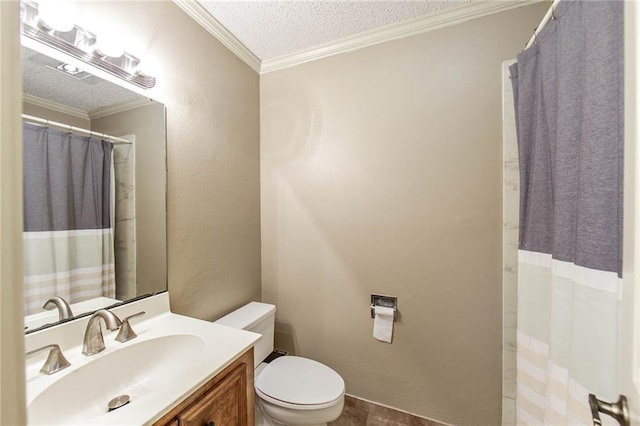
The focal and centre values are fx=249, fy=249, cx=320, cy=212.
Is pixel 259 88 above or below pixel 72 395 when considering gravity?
above

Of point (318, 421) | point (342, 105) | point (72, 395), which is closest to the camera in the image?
point (72, 395)

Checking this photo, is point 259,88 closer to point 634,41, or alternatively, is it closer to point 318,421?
point 634,41

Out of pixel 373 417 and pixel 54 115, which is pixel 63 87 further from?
pixel 373 417

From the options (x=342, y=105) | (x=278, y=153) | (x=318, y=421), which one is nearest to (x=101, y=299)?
(x=318, y=421)

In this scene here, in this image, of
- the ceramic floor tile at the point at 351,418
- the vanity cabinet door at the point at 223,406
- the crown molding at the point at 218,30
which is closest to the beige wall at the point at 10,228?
the vanity cabinet door at the point at 223,406

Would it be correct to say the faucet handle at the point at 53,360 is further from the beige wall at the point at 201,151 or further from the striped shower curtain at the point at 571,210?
the striped shower curtain at the point at 571,210

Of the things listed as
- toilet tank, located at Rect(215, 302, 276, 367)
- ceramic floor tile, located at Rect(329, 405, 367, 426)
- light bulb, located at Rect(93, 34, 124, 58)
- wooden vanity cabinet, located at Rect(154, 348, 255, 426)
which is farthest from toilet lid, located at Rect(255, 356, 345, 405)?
light bulb, located at Rect(93, 34, 124, 58)

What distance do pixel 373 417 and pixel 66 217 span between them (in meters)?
1.90

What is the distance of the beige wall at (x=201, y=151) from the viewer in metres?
1.18

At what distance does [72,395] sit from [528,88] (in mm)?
1991

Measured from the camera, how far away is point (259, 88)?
1904 millimetres

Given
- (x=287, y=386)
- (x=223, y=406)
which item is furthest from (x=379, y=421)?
(x=223, y=406)

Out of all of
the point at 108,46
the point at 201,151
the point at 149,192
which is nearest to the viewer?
the point at 108,46

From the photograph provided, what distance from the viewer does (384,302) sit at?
5.24 ft
